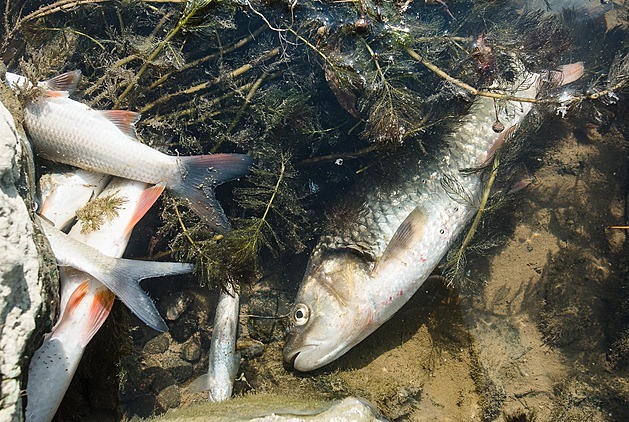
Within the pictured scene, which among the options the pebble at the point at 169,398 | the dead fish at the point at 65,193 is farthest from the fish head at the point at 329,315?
the dead fish at the point at 65,193

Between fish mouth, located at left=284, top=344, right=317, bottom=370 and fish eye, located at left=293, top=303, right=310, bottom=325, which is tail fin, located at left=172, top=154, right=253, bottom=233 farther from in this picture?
fish mouth, located at left=284, top=344, right=317, bottom=370

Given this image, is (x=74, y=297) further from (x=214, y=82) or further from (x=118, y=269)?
(x=214, y=82)

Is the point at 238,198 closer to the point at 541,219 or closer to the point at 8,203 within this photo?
the point at 8,203

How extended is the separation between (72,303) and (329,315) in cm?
213

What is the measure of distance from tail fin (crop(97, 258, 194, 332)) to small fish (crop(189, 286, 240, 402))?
861 mm

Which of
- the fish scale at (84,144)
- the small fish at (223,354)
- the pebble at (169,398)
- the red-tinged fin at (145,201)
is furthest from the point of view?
the pebble at (169,398)

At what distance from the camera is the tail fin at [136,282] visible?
319 cm

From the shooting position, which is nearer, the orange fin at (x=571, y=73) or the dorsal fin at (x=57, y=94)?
the dorsal fin at (x=57, y=94)

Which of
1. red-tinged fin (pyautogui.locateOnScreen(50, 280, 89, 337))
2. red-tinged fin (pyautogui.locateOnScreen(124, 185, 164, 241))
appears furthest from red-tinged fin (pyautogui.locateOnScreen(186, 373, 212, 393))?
red-tinged fin (pyautogui.locateOnScreen(124, 185, 164, 241))

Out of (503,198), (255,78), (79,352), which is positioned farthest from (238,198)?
(503,198)

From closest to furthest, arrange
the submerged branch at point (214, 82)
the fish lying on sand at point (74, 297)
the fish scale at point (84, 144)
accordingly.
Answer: the fish lying on sand at point (74, 297) < the fish scale at point (84, 144) < the submerged branch at point (214, 82)

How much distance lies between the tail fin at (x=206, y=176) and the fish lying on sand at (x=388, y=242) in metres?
1.18

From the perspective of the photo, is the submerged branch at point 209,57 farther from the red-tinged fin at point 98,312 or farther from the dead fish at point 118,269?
the red-tinged fin at point 98,312

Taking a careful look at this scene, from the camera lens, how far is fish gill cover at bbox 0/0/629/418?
404 centimetres
